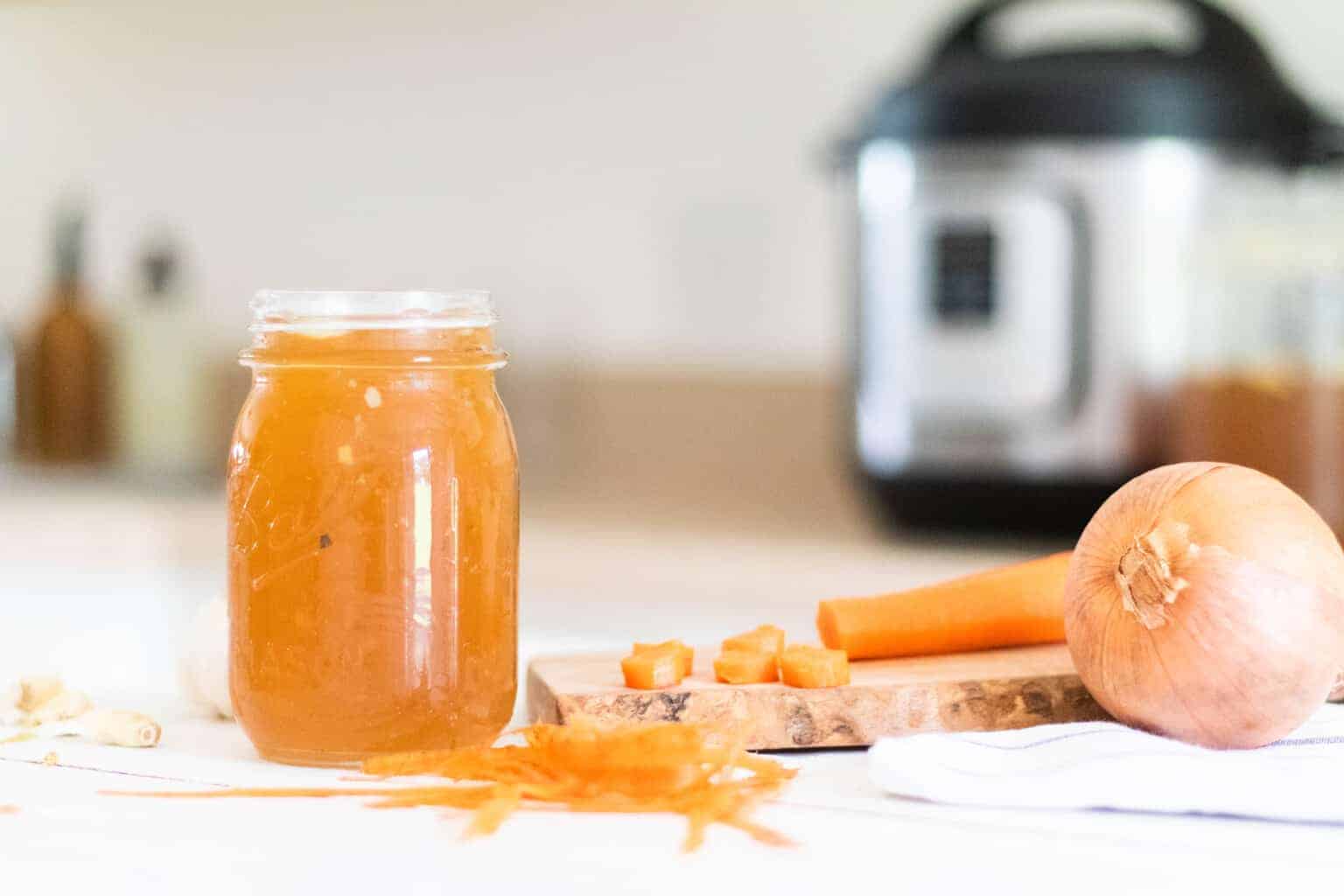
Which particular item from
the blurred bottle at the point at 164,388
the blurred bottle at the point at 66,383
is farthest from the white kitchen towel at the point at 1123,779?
the blurred bottle at the point at 66,383

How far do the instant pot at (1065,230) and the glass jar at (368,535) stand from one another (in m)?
0.96

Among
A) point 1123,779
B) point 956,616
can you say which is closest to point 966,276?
point 956,616

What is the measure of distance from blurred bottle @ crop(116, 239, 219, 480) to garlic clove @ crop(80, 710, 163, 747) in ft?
5.49

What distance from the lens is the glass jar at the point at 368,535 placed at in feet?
2.25

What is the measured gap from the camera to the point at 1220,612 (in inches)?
26.6

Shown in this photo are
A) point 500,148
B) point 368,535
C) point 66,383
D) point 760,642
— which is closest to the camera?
point 368,535

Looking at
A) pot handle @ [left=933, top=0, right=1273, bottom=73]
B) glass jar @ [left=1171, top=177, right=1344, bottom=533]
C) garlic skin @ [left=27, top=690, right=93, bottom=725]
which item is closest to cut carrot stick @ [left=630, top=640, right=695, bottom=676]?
garlic skin @ [left=27, top=690, right=93, bottom=725]

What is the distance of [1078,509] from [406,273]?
118 centimetres

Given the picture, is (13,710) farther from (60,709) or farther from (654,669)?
(654,669)

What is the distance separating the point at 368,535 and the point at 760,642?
20cm

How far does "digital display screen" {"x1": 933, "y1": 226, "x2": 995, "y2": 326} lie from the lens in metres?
1.61

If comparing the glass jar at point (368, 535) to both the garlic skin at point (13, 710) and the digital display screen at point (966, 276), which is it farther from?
the digital display screen at point (966, 276)

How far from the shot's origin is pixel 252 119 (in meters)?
2.56

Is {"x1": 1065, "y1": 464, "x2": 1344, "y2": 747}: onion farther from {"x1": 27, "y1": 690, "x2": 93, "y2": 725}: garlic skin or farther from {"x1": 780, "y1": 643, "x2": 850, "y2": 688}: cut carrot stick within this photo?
{"x1": 27, "y1": 690, "x2": 93, "y2": 725}: garlic skin
